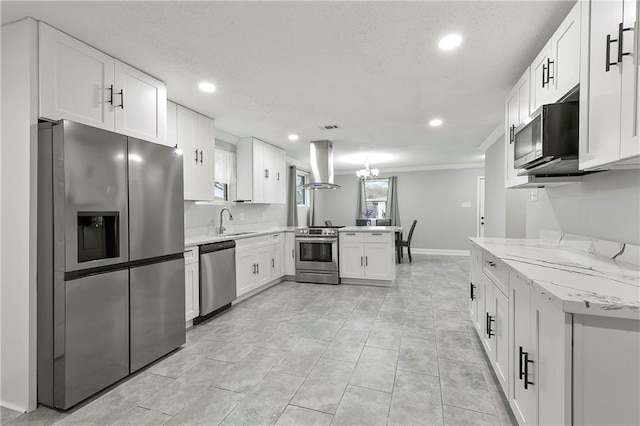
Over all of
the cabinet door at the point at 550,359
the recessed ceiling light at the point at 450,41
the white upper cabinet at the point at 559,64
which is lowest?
the cabinet door at the point at 550,359

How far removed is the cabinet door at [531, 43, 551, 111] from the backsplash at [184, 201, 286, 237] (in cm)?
376

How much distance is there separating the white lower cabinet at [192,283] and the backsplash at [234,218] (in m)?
0.77

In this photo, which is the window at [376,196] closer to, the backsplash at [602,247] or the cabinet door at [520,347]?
the backsplash at [602,247]

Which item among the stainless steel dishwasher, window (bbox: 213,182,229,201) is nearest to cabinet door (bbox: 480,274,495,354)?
the stainless steel dishwasher

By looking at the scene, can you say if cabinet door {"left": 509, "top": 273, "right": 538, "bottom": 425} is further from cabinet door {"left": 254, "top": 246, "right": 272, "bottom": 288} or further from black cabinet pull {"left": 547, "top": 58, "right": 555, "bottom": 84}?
cabinet door {"left": 254, "top": 246, "right": 272, "bottom": 288}

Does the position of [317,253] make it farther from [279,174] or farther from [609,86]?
[609,86]

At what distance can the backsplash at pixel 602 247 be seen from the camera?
1553 mm

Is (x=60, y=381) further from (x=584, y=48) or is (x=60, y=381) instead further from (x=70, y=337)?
(x=584, y=48)

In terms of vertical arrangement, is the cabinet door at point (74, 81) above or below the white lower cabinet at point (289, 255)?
above

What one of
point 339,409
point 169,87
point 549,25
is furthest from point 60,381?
point 549,25

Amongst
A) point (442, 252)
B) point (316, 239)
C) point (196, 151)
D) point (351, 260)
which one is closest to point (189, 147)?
point (196, 151)

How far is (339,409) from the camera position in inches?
70.3

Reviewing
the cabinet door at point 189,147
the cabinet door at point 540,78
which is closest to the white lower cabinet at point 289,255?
the cabinet door at point 189,147

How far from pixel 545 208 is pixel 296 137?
3543 mm
